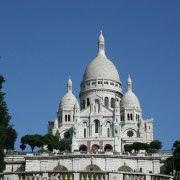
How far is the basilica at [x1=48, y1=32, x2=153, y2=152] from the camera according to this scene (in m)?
108

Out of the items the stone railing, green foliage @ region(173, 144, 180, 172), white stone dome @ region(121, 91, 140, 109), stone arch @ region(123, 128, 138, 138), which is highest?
A: white stone dome @ region(121, 91, 140, 109)

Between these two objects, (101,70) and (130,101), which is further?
(101,70)

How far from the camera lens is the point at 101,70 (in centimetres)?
12769

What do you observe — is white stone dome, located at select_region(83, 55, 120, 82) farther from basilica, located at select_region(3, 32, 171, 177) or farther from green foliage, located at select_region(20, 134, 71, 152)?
green foliage, located at select_region(20, 134, 71, 152)

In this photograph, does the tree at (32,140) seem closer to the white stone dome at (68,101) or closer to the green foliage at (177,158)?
the green foliage at (177,158)

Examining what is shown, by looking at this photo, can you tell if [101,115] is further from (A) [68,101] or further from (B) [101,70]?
(B) [101,70]

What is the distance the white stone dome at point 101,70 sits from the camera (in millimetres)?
126875

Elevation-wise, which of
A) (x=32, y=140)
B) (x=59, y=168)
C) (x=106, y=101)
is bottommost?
(x=59, y=168)

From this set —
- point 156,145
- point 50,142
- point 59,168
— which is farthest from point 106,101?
point 59,168

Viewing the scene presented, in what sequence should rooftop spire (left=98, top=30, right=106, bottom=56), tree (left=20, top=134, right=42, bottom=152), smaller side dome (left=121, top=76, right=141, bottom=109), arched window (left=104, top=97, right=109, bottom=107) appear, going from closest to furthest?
tree (left=20, top=134, right=42, bottom=152), smaller side dome (left=121, top=76, right=141, bottom=109), arched window (left=104, top=97, right=109, bottom=107), rooftop spire (left=98, top=30, right=106, bottom=56)

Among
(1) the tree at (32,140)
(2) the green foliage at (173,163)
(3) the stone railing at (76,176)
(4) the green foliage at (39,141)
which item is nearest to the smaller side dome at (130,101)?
(4) the green foliage at (39,141)

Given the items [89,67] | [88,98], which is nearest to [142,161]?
[88,98]

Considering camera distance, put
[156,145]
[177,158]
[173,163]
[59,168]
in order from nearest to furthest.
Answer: [59,168]
[173,163]
[177,158]
[156,145]

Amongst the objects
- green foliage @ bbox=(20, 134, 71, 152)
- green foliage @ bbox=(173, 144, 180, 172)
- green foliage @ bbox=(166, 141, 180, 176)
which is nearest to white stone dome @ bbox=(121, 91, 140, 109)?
green foliage @ bbox=(20, 134, 71, 152)
